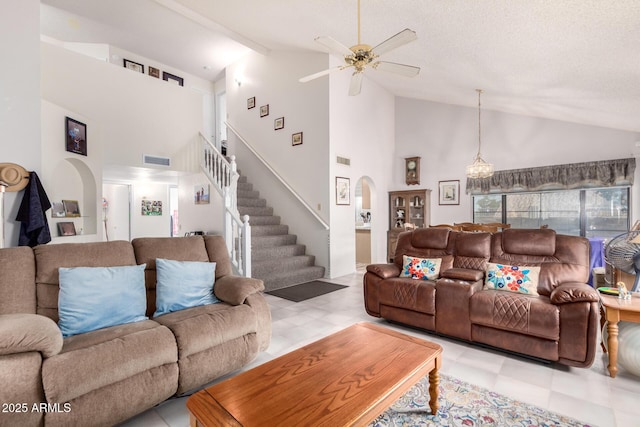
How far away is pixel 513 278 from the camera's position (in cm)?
288

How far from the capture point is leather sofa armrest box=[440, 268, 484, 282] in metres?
2.99

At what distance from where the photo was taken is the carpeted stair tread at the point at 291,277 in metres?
5.07

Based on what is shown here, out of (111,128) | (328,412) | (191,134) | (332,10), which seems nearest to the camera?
(328,412)

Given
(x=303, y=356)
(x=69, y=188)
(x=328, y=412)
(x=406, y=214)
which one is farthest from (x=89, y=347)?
(x=406, y=214)

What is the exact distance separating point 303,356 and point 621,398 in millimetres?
2115

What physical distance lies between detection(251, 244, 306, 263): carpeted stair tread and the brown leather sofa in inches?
94.6

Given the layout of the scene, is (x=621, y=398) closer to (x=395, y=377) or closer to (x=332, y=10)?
(x=395, y=377)

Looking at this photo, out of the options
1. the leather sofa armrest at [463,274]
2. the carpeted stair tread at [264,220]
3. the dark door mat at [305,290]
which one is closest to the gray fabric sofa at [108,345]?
the leather sofa armrest at [463,274]

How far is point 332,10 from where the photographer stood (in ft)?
12.4

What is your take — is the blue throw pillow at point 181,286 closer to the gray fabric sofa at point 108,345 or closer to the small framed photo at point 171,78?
the gray fabric sofa at point 108,345

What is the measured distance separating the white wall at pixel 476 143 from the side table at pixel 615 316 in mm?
3947

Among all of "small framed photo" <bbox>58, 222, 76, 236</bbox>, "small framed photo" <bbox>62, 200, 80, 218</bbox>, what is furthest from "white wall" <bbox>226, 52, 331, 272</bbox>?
"small framed photo" <bbox>58, 222, 76, 236</bbox>

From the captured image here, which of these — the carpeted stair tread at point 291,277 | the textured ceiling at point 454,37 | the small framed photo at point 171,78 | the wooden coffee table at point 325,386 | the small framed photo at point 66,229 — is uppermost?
the small framed photo at point 171,78

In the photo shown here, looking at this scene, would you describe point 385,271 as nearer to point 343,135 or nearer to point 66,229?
point 343,135
